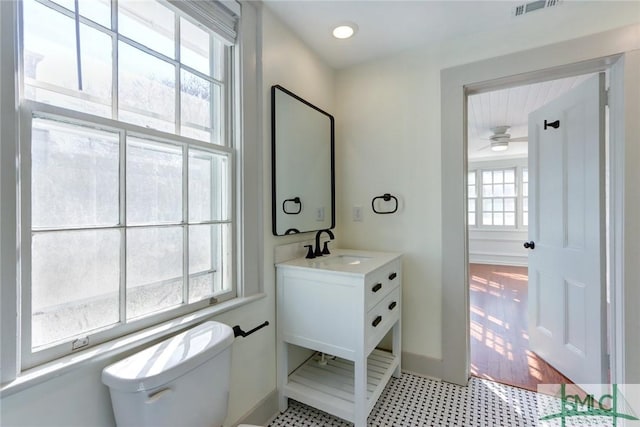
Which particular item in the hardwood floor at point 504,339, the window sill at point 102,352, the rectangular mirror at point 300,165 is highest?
the rectangular mirror at point 300,165

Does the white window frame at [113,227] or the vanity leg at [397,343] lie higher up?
the white window frame at [113,227]

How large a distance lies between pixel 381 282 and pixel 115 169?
1.37m

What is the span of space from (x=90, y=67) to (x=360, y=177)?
1.70m

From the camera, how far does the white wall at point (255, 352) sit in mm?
804

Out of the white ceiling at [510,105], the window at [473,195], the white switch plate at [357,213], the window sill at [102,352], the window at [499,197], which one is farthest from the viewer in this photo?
the window at [473,195]

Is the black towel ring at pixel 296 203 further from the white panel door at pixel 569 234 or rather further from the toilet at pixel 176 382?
the white panel door at pixel 569 234

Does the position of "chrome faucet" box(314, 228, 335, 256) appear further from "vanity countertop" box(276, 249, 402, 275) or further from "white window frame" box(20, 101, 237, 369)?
"white window frame" box(20, 101, 237, 369)

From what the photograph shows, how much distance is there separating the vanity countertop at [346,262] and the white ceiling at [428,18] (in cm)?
145

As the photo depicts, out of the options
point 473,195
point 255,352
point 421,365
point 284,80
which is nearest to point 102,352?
point 255,352

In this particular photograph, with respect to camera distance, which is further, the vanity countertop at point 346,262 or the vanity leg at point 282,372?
the vanity leg at point 282,372

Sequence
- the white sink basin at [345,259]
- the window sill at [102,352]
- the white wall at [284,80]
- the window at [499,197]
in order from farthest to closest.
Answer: the window at [499,197] → the white sink basin at [345,259] → the white wall at [284,80] → the window sill at [102,352]

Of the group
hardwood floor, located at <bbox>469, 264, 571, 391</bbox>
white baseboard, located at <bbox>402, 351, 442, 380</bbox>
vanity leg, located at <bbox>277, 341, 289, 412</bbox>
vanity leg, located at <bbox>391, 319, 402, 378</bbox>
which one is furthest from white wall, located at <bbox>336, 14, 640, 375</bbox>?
vanity leg, located at <bbox>277, 341, 289, 412</bbox>

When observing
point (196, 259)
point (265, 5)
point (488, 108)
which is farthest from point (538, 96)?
point (196, 259)

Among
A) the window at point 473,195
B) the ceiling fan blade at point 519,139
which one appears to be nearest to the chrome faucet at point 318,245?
the ceiling fan blade at point 519,139
